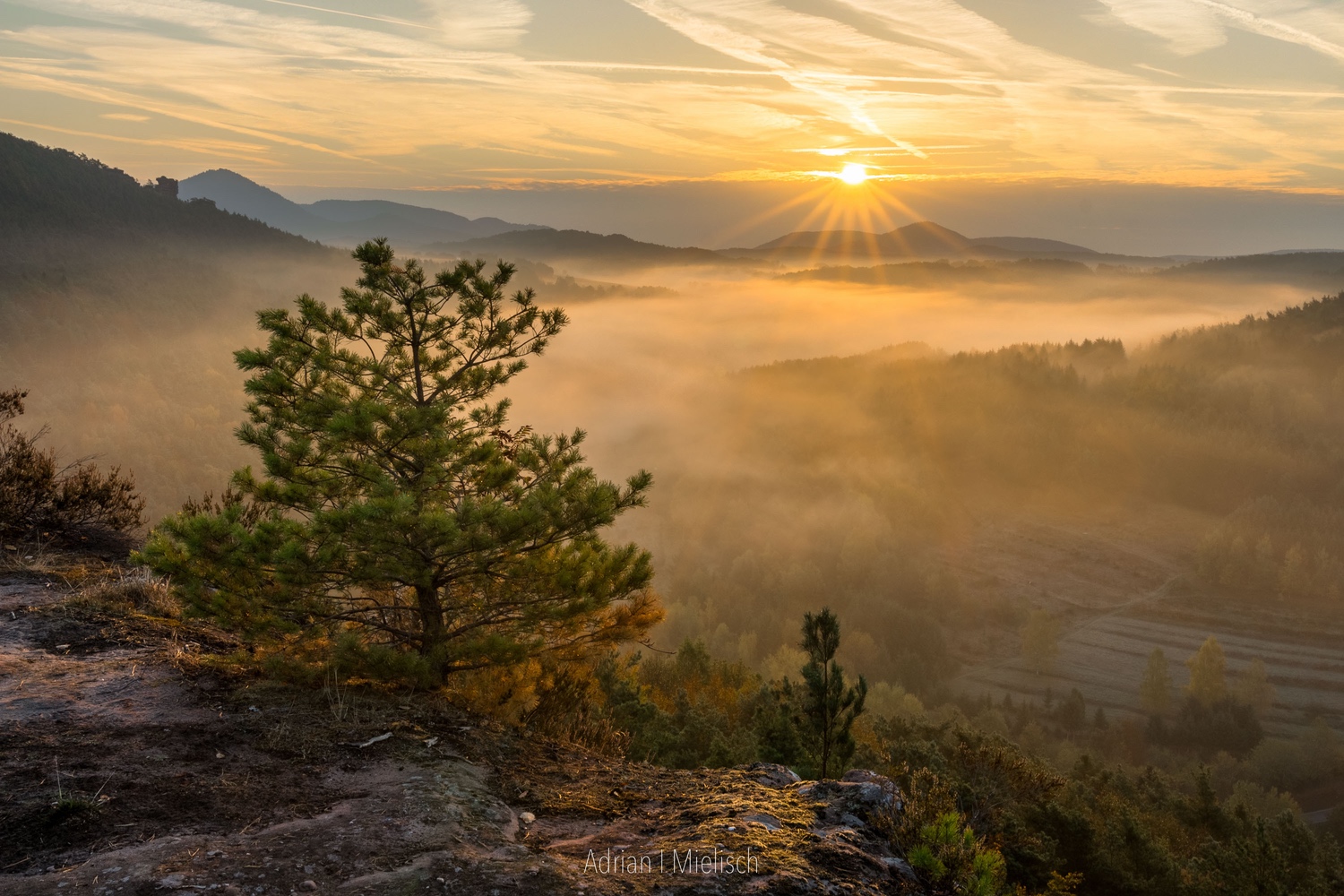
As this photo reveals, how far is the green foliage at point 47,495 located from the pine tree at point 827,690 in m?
13.0

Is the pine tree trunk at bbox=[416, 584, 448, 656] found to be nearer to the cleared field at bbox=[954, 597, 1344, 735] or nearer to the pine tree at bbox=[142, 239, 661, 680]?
the pine tree at bbox=[142, 239, 661, 680]

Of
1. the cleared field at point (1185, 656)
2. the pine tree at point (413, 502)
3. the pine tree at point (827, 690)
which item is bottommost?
the cleared field at point (1185, 656)

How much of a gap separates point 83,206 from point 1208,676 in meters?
215

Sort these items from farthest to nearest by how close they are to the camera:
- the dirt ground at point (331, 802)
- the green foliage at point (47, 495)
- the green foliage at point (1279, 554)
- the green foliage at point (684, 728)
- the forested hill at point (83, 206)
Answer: the green foliage at point (1279, 554)
the forested hill at point (83, 206)
the green foliage at point (47, 495)
the green foliage at point (684, 728)
the dirt ground at point (331, 802)

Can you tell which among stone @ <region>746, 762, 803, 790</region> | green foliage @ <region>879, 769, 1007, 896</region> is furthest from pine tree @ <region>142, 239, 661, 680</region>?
Result: green foliage @ <region>879, 769, 1007, 896</region>

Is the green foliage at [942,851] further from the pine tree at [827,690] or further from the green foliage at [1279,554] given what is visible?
the green foliage at [1279,554]

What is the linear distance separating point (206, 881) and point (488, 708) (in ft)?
16.4

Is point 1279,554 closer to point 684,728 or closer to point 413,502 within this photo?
point 684,728

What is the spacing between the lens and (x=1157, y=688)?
114 meters

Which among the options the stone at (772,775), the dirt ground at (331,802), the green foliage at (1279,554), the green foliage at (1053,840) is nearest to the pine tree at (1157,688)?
the green foliage at (1279,554)

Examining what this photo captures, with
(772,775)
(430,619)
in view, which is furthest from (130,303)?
(772,775)

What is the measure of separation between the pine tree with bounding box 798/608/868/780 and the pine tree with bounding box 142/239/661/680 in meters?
2.69

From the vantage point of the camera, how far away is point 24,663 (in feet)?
28.5

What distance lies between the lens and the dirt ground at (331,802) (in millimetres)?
5363
